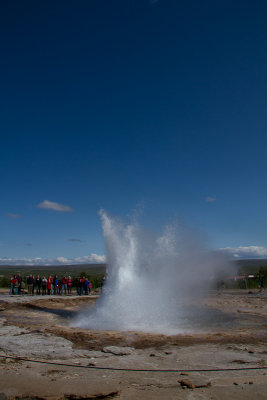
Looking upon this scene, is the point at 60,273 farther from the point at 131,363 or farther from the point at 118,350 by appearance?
the point at 131,363

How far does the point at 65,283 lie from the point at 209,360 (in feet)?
57.8

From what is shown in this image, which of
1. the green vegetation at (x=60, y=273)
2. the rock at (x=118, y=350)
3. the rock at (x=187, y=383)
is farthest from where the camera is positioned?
the green vegetation at (x=60, y=273)

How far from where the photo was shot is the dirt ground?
4.59 meters

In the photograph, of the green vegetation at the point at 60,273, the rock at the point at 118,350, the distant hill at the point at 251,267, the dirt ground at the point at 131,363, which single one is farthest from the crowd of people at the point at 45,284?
the distant hill at the point at 251,267

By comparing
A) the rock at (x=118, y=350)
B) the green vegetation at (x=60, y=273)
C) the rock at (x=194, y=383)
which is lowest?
the green vegetation at (x=60, y=273)

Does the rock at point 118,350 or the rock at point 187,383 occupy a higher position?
the rock at point 187,383

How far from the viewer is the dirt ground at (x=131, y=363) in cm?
459

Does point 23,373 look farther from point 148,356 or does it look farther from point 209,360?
point 209,360

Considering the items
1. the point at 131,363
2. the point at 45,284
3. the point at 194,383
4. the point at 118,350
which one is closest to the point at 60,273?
the point at 45,284

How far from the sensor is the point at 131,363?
6.03m

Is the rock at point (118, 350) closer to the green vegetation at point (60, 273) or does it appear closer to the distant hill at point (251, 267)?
the green vegetation at point (60, 273)

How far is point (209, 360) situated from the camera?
245 inches

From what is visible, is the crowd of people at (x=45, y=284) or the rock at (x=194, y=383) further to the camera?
the crowd of people at (x=45, y=284)

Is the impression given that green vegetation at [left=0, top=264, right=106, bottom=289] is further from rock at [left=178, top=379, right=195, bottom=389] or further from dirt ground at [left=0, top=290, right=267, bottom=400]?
rock at [left=178, top=379, right=195, bottom=389]
